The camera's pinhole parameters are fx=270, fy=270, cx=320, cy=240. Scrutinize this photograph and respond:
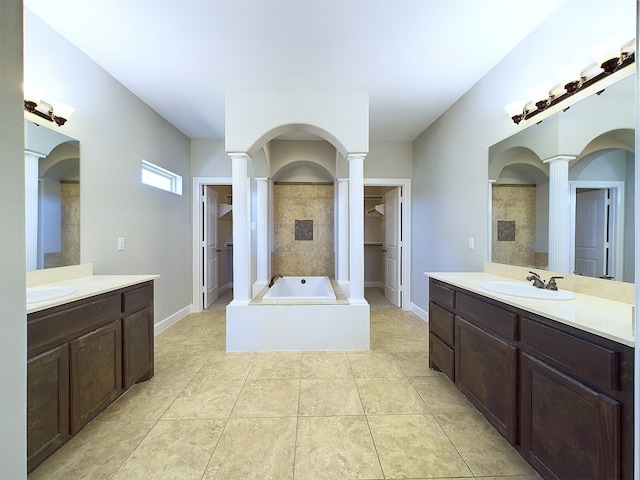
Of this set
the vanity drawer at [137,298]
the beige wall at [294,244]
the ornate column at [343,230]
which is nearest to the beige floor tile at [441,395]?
the ornate column at [343,230]

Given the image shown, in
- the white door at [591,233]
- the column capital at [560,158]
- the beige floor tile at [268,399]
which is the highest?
the column capital at [560,158]

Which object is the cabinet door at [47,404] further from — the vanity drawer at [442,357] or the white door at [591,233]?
the white door at [591,233]

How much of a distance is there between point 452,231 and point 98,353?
3.24m

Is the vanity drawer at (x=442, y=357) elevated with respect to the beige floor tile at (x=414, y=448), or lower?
elevated

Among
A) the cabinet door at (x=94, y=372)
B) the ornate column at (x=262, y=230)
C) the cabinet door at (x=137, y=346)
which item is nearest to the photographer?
the cabinet door at (x=94, y=372)

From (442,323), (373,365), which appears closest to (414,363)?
(373,365)

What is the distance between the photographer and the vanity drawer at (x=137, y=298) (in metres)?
1.87

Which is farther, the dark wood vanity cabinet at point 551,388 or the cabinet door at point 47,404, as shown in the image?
the cabinet door at point 47,404

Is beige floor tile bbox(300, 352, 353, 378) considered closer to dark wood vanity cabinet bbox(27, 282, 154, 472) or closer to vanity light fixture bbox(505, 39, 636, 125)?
dark wood vanity cabinet bbox(27, 282, 154, 472)

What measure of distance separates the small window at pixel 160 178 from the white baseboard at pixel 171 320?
1.62m

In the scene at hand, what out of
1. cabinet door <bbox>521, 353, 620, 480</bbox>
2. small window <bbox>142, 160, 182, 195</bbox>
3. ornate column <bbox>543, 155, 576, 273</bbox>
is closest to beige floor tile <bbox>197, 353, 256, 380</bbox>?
cabinet door <bbox>521, 353, 620, 480</bbox>

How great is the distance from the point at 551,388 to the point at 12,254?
1.91 metres

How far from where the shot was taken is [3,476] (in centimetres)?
61

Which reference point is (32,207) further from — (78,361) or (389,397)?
(389,397)
